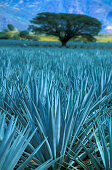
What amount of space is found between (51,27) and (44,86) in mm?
17724

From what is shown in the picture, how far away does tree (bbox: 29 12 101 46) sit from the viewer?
1783 centimetres

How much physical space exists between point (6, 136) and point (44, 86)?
55 cm

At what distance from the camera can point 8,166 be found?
37 centimetres

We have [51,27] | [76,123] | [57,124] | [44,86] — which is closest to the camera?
[57,124]

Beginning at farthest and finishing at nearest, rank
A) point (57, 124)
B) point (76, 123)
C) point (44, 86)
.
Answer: point (44, 86), point (76, 123), point (57, 124)

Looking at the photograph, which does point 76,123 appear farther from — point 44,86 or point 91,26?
point 91,26

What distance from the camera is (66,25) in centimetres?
1845

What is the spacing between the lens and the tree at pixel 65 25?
17828 millimetres

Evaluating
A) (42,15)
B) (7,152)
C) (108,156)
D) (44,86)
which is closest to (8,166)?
(7,152)

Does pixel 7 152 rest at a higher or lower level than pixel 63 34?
lower

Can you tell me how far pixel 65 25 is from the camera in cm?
1842

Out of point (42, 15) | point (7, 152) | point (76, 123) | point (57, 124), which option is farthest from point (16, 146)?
point (42, 15)

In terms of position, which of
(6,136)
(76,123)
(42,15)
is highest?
(42,15)

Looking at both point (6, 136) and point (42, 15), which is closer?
point (6, 136)
